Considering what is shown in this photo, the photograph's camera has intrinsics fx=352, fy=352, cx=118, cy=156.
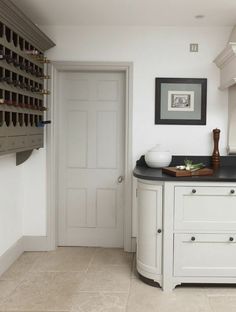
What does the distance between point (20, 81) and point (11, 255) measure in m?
1.68

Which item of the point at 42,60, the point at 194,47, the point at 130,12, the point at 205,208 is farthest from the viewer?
the point at 194,47

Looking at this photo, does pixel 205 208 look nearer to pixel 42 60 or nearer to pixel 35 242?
pixel 35 242

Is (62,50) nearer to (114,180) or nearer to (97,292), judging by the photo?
(114,180)

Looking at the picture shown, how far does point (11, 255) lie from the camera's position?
342 cm

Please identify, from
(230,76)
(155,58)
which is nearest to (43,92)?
(155,58)

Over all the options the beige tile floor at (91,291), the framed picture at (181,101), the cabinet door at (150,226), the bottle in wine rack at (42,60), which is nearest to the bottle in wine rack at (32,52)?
the bottle in wine rack at (42,60)

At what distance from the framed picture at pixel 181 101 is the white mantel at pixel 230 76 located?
23 centimetres

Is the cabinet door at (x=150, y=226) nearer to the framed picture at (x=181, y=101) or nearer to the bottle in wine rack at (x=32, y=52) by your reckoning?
the framed picture at (x=181, y=101)

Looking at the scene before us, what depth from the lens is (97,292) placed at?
112 inches

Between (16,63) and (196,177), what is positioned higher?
(16,63)

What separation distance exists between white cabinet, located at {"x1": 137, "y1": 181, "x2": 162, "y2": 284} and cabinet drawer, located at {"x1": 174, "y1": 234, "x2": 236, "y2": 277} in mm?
148

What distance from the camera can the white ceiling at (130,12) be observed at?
9.87ft

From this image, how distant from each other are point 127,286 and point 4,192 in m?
1.40

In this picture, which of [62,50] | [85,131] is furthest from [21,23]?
[85,131]
